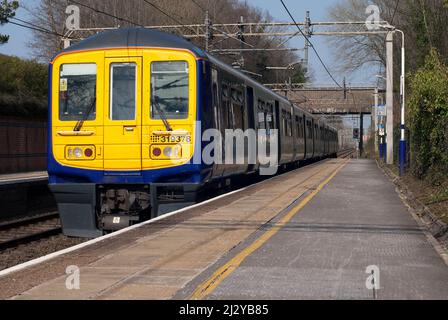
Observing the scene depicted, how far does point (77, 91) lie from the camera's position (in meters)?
11.9

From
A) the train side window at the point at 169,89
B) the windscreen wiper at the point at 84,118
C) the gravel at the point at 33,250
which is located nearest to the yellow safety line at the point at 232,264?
the train side window at the point at 169,89

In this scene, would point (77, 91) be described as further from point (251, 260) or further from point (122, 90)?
point (251, 260)

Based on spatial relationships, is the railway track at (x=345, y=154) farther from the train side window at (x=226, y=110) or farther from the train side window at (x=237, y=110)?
the train side window at (x=226, y=110)

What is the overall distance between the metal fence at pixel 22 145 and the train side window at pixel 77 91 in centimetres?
1744

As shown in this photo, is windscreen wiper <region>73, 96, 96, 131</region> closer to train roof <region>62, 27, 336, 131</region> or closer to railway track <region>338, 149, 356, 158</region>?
train roof <region>62, 27, 336, 131</region>

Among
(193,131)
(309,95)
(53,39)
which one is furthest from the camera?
(309,95)

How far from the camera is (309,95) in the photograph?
67562mm

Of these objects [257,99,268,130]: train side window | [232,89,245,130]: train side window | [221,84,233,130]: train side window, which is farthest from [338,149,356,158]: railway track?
[221,84,233,130]: train side window

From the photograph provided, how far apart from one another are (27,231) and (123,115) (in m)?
4.24

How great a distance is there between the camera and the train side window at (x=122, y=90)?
11758 mm

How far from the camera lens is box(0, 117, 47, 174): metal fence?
2859 cm
